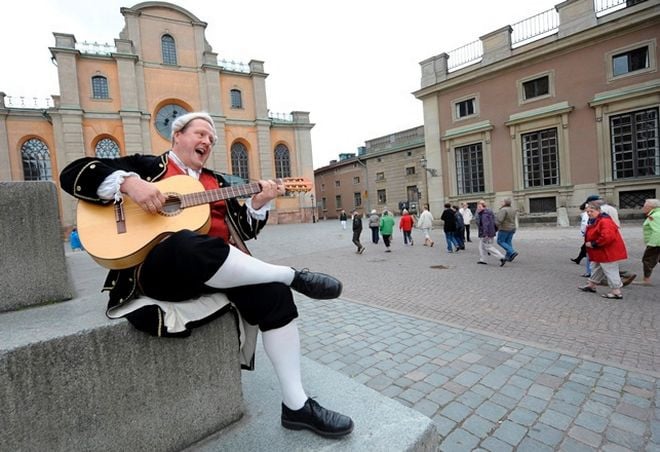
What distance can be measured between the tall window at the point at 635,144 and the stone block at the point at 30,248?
2362 cm

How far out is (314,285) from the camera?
1.91 m

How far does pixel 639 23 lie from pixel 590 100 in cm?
383

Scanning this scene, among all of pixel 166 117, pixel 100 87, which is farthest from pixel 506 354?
pixel 100 87

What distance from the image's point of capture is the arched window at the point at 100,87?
30.8 m

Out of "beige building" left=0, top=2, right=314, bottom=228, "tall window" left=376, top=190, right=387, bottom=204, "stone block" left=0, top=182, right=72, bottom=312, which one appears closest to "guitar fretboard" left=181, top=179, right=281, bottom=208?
"stone block" left=0, top=182, right=72, bottom=312

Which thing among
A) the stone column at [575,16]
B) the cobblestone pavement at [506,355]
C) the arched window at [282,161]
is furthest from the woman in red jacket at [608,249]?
the arched window at [282,161]

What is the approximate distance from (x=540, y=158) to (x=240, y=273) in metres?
23.4

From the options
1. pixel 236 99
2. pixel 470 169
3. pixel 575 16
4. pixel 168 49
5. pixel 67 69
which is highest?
pixel 168 49

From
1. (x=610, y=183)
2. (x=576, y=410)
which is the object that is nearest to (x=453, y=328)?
(x=576, y=410)

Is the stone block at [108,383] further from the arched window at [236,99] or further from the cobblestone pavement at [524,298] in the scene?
the arched window at [236,99]

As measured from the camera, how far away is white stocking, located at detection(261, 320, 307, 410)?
1.80m

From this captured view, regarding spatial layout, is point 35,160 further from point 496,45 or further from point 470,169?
point 496,45

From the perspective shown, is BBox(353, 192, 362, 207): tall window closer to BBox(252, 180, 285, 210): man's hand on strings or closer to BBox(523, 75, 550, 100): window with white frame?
BBox(523, 75, 550, 100): window with white frame

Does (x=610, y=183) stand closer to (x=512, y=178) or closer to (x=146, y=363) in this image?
(x=512, y=178)
